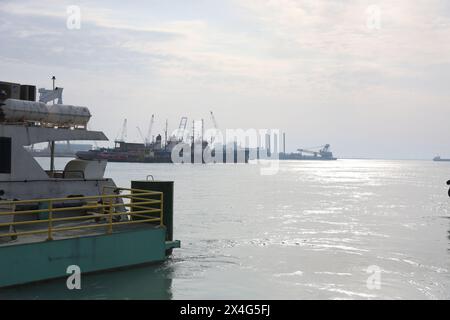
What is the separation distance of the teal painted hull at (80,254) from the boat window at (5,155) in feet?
12.3

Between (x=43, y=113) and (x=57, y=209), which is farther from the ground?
(x=43, y=113)

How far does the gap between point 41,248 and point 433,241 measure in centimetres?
2136

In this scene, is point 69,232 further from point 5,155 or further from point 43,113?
point 43,113

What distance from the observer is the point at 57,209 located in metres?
13.0

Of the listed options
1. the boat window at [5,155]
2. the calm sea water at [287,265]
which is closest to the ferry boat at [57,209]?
the boat window at [5,155]

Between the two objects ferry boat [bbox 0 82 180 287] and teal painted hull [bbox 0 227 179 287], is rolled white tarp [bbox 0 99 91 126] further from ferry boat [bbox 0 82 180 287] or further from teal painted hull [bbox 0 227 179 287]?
teal painted hull [bbox 0 227 179 287]

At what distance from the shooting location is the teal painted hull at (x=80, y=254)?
1221 centimetres

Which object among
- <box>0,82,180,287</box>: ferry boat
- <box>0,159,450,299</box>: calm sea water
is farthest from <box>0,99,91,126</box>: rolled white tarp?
<box>0,159,450,299</box>: calm sea water

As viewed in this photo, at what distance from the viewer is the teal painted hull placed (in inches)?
481

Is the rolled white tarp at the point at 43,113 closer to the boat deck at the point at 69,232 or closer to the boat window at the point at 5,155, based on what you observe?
the boat window at the point at 5,155

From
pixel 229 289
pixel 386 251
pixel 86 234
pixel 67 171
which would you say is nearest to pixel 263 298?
pixel 229 289

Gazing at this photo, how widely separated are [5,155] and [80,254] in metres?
4.27

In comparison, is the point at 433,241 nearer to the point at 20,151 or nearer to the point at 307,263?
the point at 307,263

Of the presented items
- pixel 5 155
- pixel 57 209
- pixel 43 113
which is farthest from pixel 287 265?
pixel 5 155
